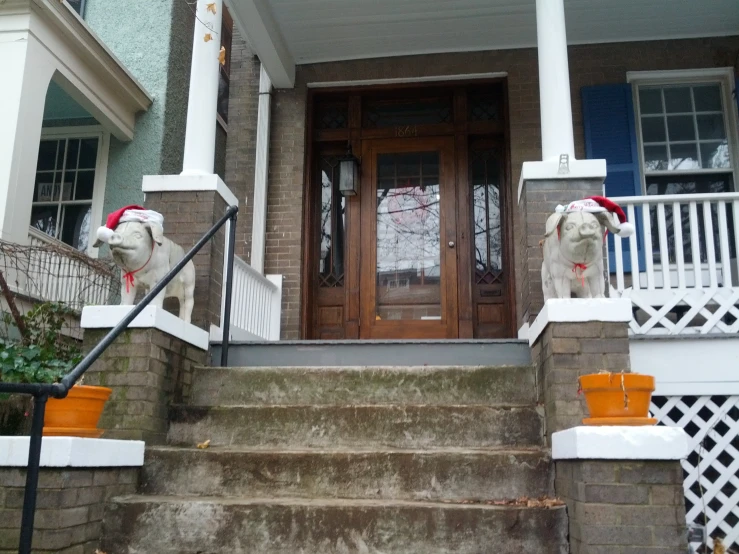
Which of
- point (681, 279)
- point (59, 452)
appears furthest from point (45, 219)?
point (681, 279)

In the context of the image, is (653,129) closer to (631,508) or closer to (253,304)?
(253,304)

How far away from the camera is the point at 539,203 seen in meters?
3.97

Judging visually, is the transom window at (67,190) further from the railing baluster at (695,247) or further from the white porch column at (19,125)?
the railing baluster at (695,247)

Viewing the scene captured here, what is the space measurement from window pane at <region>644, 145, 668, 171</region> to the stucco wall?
15.1 ft

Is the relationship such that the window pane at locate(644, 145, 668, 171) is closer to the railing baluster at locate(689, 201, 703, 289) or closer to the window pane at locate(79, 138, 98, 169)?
the railing baluster at locate(689, 201, 703, 289)

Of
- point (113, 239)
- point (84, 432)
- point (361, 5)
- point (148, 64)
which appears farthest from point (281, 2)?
point (84, 432)

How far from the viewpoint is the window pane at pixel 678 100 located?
6051 millimetres

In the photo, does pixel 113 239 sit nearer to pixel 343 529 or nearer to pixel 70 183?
pixel 343 529

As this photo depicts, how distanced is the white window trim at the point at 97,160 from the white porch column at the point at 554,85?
14.4 ft

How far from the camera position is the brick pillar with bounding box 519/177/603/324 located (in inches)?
155

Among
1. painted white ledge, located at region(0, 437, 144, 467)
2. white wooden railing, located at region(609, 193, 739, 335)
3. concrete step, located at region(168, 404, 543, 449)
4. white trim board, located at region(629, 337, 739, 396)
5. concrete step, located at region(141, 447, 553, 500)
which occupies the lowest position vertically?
concrete step, located at region(141, 447, 553, 500)

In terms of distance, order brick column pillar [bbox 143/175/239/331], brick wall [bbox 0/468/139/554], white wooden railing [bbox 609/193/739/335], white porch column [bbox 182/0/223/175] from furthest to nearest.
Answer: white porch column [bbox 182/0/223/175]
brick column pillar [bbox 143/175/239/331]
white wooden railing [bbox 609/193/739/335]
brick wall [bbox 0/468/139/554]

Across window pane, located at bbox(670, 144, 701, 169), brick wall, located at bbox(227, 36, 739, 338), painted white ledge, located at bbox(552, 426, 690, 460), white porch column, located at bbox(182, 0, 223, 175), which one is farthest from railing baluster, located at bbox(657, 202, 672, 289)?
white porch column, located at bbox(182, 0, 223, 175)

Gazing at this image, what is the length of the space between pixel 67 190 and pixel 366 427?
493 cm
